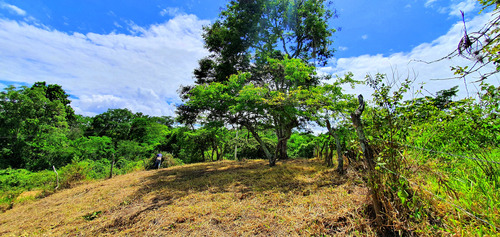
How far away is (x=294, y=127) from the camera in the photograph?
9.30 metres

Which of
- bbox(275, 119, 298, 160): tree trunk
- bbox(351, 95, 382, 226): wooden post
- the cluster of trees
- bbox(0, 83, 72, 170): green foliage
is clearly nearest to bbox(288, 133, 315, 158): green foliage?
the cluster of trees

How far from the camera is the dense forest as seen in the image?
76.1 inches

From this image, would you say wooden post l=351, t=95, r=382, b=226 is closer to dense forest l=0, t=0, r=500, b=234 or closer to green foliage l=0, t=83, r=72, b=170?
dense forest l=0, t=0, r=500, b=234

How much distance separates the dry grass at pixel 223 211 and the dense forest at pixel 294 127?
561 millimetres

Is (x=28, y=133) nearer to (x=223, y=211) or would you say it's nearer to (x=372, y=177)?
(x=223, y=211)

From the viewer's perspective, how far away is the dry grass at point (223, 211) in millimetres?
2746

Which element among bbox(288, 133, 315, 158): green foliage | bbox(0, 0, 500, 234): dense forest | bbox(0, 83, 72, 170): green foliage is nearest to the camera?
bbox(0, 0, 500, 234): dense forest

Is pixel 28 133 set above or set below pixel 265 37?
below

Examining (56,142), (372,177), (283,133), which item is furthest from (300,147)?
(56,142)

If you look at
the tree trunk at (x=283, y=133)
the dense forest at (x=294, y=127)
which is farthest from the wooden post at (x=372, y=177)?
the tree trunk at (x=283, y=133)

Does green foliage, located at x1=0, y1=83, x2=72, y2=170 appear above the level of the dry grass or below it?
above

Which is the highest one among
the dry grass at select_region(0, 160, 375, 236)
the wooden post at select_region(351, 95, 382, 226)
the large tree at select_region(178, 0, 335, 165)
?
the large tree at select_region(178, 0, 335, 165)

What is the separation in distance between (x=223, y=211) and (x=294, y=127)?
246 inches

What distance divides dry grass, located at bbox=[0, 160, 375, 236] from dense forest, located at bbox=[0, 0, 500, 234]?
561 millimetres
